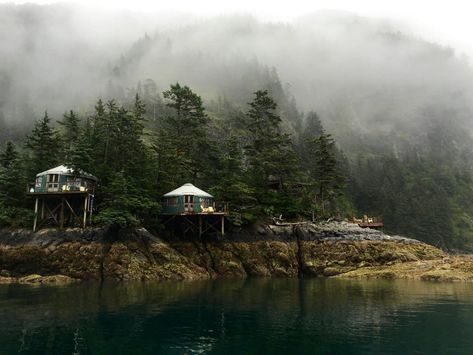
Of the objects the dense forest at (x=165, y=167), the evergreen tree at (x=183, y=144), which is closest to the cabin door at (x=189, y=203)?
the dense forest at (x=165, y=167)

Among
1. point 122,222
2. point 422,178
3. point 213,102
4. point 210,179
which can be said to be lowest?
point 122,222

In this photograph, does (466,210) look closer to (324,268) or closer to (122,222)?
(324,268)

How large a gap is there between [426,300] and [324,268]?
2625 centimetres

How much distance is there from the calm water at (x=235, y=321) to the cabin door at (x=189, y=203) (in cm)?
2106

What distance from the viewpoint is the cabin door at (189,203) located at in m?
62.3

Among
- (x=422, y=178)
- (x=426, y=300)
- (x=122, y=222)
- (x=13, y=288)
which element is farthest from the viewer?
(x=422, y=178)

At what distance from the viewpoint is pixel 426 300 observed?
1387 inches

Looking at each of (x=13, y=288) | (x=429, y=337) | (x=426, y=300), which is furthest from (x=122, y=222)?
(x=429, y=337)

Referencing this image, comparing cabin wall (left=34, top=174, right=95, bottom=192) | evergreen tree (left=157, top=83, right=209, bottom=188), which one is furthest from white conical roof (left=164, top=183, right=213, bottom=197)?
cabin wall (left=34, top=174, right=95, bottom=192)

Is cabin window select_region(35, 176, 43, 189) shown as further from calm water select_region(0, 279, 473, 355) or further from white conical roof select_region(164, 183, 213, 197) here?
calm water select_region(0, 279, 473, 355)

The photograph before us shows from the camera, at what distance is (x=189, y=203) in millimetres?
62812

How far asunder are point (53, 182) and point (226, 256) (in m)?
27.7

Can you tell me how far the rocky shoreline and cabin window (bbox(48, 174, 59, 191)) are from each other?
644 centimetres

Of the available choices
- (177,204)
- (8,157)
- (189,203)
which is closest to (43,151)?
(8,157)
